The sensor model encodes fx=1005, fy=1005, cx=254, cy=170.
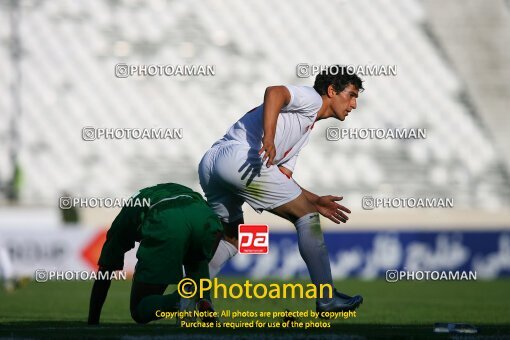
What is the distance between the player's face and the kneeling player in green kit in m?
1.27

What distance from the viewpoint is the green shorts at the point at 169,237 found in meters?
6.03

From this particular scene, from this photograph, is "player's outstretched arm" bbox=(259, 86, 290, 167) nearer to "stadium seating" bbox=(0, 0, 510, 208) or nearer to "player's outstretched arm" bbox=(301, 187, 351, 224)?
"player's outstretched arm" bbox=(301, 187, 351, 224)

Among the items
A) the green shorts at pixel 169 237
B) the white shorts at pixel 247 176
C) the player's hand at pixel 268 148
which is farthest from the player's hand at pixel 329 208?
the green shorts at pixel 169 237

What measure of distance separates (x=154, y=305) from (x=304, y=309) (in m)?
4.02

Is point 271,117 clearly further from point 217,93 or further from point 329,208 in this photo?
point 217,93

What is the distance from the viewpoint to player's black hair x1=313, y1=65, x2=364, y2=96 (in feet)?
23.0

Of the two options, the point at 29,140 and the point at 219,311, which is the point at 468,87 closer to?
the point at 29,140

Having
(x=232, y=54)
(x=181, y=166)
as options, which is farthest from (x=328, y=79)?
(x=232, y=54)

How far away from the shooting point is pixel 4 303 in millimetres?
11023

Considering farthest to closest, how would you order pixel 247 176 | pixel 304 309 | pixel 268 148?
pixel 304 309 < pixel 247 176 < pixel 268 148

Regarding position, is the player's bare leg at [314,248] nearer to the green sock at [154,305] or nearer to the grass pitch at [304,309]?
the grass pitch at [304,309]

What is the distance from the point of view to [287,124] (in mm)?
6871

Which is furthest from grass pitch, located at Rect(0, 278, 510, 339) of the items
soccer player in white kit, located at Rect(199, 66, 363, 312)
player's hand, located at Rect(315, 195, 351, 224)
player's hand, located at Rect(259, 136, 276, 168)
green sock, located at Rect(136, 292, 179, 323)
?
player's hand, located at Rect(259, 136, 276, 168)

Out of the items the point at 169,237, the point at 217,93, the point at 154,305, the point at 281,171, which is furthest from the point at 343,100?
the point at 217,93
